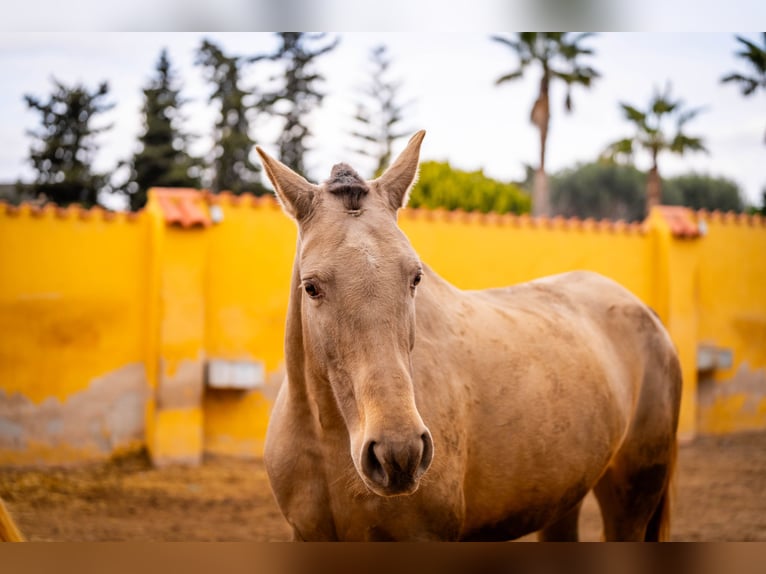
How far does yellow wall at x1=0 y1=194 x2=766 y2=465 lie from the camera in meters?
4.78

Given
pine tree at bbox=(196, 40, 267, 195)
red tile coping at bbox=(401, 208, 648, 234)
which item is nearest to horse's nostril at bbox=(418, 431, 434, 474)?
red tile coping at bbox=(401, 208, 648, 234)

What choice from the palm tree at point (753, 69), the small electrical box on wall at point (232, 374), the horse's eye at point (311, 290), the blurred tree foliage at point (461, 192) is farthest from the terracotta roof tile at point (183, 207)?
the palm tree at point (753, 69)

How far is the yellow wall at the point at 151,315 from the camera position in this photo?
4781mm

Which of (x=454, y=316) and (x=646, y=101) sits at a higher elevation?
(x=646, y=101)

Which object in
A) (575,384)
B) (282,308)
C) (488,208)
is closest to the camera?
(575,384)

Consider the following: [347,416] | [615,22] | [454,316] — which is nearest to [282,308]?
[615,22]

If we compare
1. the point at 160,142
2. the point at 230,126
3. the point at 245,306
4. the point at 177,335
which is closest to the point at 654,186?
the point at 230,126

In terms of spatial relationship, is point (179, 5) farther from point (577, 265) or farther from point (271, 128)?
point (271, 128)

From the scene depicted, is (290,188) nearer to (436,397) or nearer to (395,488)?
(436,397)

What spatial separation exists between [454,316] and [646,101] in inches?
523

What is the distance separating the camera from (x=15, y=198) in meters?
5.95

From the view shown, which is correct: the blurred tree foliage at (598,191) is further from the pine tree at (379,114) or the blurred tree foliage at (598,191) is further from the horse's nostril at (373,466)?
the horse's nostril at (373,466)

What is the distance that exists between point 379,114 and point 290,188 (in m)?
8.39

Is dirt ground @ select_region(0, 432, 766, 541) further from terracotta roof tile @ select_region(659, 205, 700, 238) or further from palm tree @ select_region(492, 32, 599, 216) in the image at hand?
palm tree @ select_region(492, 32, 599, 216)
